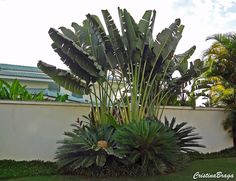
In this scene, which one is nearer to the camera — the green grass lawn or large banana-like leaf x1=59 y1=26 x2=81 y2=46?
the green grass lawn

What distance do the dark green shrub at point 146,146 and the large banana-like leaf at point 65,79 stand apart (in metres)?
2.17

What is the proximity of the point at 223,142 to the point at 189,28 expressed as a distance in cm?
529

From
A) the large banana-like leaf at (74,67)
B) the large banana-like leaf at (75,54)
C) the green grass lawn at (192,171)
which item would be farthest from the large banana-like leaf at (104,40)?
the green grass lawn at (192,171)

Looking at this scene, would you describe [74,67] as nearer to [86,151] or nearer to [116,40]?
[116,40]

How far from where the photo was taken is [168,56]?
9.50 meters

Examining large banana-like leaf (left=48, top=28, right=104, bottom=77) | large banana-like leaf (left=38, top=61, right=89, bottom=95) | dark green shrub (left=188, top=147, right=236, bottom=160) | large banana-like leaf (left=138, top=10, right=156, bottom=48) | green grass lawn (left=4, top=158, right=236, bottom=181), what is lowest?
green grass lawn (left=4, top=158, right=236, bottom=181)

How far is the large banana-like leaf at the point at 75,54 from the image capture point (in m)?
8.52

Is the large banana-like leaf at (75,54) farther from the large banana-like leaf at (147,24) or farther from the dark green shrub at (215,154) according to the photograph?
the dark green shrub at (215,154)

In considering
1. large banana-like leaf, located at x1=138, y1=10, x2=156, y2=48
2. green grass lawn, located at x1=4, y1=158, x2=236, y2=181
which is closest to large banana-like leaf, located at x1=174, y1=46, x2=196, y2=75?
large banana-like leaf, located at x1=138, y1=10, x2=156, y2=48

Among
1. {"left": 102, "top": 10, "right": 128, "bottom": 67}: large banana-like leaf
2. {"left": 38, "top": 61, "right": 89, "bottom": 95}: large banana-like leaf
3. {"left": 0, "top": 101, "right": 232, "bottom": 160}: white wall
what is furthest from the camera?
{"left": 102, "top": 10, "right": 128, "bottom": 67}: large banana-like leaf

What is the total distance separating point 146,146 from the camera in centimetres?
759

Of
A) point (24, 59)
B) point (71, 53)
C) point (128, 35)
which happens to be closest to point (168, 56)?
point (128, 35)

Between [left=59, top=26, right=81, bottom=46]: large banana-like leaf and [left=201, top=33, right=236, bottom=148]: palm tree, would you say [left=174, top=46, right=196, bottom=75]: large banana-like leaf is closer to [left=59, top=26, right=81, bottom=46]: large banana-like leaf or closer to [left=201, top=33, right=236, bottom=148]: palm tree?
[left=201, top=33, right=236, bottom=148]: palm tree

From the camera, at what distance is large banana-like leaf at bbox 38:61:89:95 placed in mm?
8810
